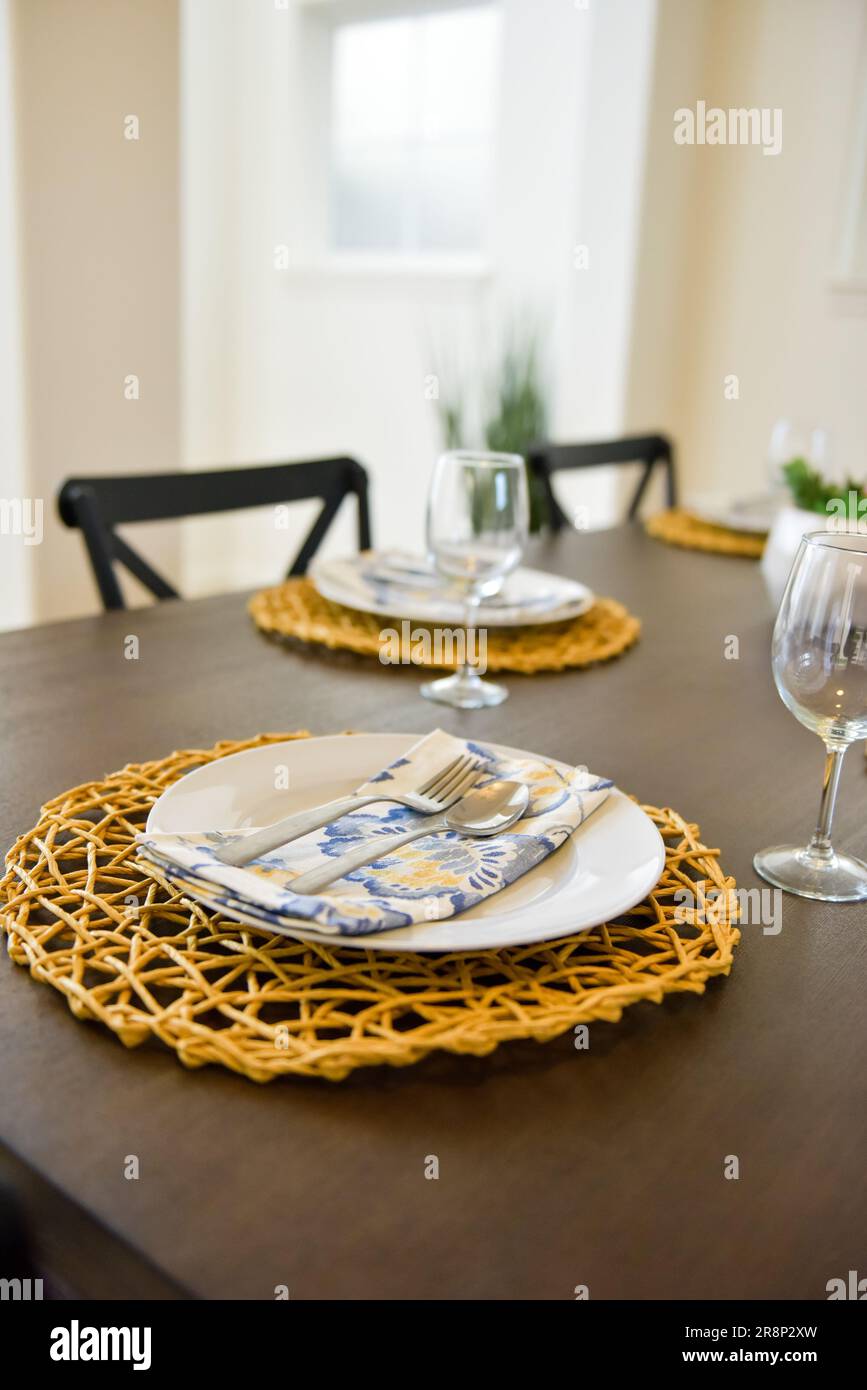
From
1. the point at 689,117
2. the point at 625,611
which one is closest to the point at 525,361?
the point at 689,117

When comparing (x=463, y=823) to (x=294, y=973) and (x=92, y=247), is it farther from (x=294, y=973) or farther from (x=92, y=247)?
(x=92, y=247)

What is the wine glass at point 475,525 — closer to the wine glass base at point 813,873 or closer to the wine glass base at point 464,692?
the wine glass base at point 464,692

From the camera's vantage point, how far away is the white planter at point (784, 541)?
1.31m

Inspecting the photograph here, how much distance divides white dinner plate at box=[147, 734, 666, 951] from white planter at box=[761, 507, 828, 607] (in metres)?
0.67

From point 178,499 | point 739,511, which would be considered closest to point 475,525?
point 178,499

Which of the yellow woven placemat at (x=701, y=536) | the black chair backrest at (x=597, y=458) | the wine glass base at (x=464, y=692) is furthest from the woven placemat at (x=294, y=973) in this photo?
the black chair backrest at (x=597, y=458)

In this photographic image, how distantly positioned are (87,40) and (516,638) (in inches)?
79.8

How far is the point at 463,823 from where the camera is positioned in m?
0.68

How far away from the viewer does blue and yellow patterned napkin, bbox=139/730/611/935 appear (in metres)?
0.55

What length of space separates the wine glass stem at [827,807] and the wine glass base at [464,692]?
33 cm

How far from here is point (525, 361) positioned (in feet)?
12.5

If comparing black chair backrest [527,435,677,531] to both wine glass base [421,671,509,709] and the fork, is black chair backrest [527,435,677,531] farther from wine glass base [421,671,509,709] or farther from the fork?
the fork

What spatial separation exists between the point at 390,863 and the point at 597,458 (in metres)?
1.65
